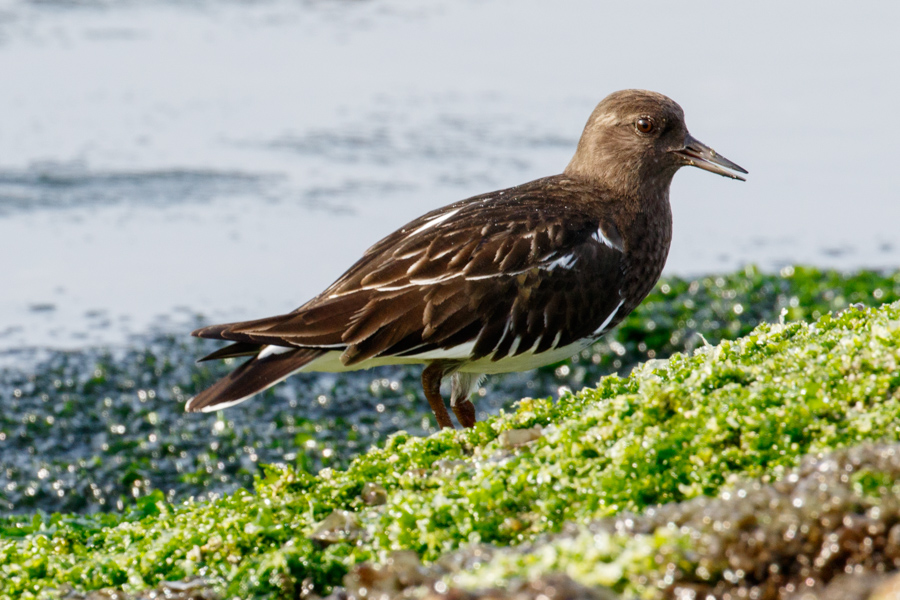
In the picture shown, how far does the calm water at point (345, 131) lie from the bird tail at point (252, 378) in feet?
13.0

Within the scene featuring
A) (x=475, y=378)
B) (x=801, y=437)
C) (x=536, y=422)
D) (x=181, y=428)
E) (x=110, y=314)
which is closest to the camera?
(x=801, y=437)

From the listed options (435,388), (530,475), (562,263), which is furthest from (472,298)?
(530,475)

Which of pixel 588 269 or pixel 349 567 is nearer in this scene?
pixel 349 567

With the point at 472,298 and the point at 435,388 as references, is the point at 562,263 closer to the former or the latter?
the point at 472,298

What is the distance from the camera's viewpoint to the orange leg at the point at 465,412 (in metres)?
5.39

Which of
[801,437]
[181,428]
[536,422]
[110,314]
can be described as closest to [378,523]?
[536,422]

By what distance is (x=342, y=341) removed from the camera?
482 centimetres

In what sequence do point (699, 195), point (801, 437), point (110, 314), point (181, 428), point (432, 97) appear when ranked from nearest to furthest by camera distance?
point (801, 437) → point (181, 428) → point (110, 314) → point (699, 195) → point (432, 97)

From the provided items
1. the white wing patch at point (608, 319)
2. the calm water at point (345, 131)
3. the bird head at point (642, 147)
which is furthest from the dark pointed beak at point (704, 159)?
the calm water at point (345, 131)

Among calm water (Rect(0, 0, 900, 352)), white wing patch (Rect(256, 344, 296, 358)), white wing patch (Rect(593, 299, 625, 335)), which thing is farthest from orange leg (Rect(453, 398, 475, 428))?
calm water (Rect(0, 0, 900, 352))

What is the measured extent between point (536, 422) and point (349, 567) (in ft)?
3.59

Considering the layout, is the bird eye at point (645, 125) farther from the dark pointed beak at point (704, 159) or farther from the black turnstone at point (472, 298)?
the black turnstone at point (472, 298)

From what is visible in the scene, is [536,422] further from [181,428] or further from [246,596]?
[181,428]

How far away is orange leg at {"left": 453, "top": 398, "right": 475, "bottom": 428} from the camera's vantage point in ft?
17.7
